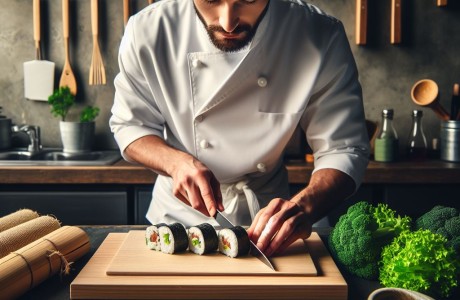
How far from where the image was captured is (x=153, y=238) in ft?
4.72

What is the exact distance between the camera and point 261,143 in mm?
1884

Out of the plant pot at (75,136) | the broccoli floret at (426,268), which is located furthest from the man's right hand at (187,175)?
the plant pot at (75,136)

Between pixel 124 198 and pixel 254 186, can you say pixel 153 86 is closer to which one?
pixel 254 186

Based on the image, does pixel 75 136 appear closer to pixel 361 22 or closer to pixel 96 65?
pixel 96 65

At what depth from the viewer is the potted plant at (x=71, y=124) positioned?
10.8ft

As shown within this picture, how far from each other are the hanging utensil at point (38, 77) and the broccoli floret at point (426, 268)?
2799 mm

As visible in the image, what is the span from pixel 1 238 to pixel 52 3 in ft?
8.23

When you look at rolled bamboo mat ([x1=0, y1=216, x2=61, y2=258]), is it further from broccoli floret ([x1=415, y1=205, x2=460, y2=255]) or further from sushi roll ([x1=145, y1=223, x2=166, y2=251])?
broccoli floret ([x1=415, y1=205, x2=460, y2=255])

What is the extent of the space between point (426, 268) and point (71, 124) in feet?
8.41

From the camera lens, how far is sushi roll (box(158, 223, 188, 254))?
53.9 inches

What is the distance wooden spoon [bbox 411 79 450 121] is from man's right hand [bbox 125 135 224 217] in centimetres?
195

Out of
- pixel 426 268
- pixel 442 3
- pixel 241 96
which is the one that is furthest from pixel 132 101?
pixel 442 3

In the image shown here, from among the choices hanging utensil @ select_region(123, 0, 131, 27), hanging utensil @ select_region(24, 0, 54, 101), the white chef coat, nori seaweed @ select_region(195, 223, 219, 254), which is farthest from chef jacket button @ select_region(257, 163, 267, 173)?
hanging utensil @ select_region(24, 0, 54, 101)

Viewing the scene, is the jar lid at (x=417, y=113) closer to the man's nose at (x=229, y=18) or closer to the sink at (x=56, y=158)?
the sink at (x=56, y=158)
